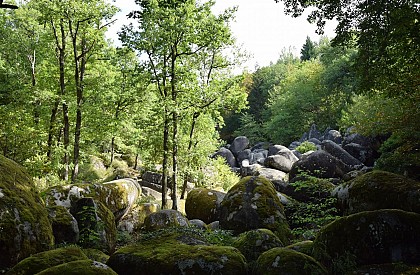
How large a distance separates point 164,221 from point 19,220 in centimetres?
536

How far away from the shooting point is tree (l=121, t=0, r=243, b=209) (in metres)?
13.3

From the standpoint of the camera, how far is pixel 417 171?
39.3ft

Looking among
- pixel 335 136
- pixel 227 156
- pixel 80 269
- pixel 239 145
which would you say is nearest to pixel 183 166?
pixel 80 269

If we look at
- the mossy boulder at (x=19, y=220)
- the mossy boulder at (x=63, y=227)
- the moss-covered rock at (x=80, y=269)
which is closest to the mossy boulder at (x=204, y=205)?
the mossy boulder at (x=63, y=227)

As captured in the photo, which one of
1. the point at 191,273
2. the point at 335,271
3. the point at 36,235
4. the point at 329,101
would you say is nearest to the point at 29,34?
the point at 36,235

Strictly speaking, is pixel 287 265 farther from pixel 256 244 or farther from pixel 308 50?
pixel 308 50

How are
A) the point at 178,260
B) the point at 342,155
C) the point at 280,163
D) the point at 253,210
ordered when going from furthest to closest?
the point at 280,163 → the point at 342,155 → the point at 253,210 → the point at 178,260

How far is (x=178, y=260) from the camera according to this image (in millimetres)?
5461

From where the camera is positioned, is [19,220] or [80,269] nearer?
[80,269]

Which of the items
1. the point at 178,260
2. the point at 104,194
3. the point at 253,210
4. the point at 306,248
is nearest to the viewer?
the point at 178,260

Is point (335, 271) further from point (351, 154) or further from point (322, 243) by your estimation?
point (351, 154)

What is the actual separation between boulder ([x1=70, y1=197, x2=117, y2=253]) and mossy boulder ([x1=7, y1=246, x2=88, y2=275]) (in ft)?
8.25

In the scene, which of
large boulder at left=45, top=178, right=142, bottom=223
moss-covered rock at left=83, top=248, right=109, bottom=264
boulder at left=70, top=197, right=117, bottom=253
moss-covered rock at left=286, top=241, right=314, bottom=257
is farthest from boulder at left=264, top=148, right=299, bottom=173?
moss-covered rock at left=83, top=248, right=109, bottom=264

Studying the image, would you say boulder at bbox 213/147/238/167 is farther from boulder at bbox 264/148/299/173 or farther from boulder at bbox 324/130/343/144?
boulder at bbox 264/148/299/173
